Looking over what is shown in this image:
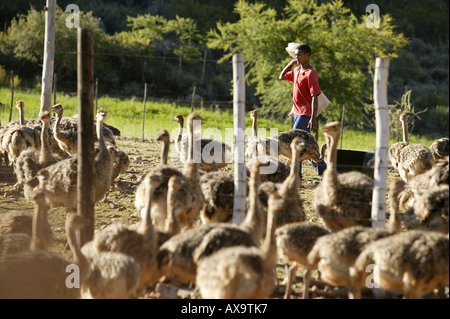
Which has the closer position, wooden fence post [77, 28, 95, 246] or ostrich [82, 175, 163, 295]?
ostrich [82, 175, 163, 295]

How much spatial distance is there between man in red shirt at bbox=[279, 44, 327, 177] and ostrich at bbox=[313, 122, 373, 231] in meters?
3.39

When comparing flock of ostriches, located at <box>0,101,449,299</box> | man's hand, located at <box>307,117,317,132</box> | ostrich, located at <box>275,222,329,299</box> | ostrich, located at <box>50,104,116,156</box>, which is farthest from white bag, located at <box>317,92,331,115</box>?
ostrich, located at <box>275,222,329,299</box>

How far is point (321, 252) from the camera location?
201 inches

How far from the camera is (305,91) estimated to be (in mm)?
10008

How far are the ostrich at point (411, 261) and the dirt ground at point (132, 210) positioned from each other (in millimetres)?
899

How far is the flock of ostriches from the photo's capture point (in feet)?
15.6

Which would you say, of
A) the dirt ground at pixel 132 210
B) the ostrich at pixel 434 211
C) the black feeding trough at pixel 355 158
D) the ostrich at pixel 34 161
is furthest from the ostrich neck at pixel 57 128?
the ostrich at pixel 434 211

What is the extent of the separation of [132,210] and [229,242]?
4131mm

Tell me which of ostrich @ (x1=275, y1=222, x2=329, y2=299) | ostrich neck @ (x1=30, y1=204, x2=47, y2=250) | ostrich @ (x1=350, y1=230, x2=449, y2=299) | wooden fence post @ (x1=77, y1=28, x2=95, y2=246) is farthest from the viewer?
wooden fence post @ (x1=77, y1=28, x2=95, y2=246)

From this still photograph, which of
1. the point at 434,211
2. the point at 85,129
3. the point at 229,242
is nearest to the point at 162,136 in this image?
the point at 85,129

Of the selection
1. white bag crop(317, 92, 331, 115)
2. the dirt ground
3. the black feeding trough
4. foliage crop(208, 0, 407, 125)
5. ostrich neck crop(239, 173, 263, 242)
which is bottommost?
the dirt ground

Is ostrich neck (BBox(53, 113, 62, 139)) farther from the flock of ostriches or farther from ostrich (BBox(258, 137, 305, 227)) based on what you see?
ostrich (BBox(258, 137, 305, 227))

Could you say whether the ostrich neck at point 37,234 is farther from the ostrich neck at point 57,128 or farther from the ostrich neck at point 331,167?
the ostrich neck at point 57,128
